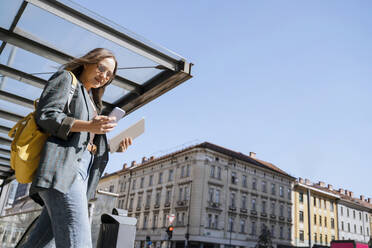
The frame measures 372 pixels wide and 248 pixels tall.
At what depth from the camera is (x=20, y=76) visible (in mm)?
4824

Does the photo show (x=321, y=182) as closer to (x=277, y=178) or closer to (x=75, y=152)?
(x=277, y=178)

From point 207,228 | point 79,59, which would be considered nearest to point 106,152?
point 79,59

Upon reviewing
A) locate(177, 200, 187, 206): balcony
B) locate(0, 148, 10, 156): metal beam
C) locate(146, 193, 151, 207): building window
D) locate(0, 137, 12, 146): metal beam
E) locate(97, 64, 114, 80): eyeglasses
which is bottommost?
locate(97, 64, 114, 80): eyeglasses

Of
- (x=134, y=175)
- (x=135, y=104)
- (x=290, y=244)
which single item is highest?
(x=134, y=175)

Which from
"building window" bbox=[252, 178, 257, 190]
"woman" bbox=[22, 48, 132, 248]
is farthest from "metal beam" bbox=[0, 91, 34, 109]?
"building window" bbox=[252, 178, 257, 190]

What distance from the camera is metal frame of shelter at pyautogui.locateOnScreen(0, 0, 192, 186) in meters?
3.48

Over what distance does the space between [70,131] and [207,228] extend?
38332mm

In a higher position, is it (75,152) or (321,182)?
(321,182)

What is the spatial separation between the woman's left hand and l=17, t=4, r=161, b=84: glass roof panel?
78.6 inches

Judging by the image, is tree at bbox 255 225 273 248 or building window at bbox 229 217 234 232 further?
building window at bbox 229 217 234 232

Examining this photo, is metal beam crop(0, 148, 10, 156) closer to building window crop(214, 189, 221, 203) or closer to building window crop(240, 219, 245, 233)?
building window crop(214, 189, 221, 203)

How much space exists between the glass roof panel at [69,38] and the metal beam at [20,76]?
0.97 meters

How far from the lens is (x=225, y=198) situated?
134ft

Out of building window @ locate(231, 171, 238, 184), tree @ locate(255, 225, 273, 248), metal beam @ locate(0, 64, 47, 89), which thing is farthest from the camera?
building window @ locate(231, 171, 238, 184)
